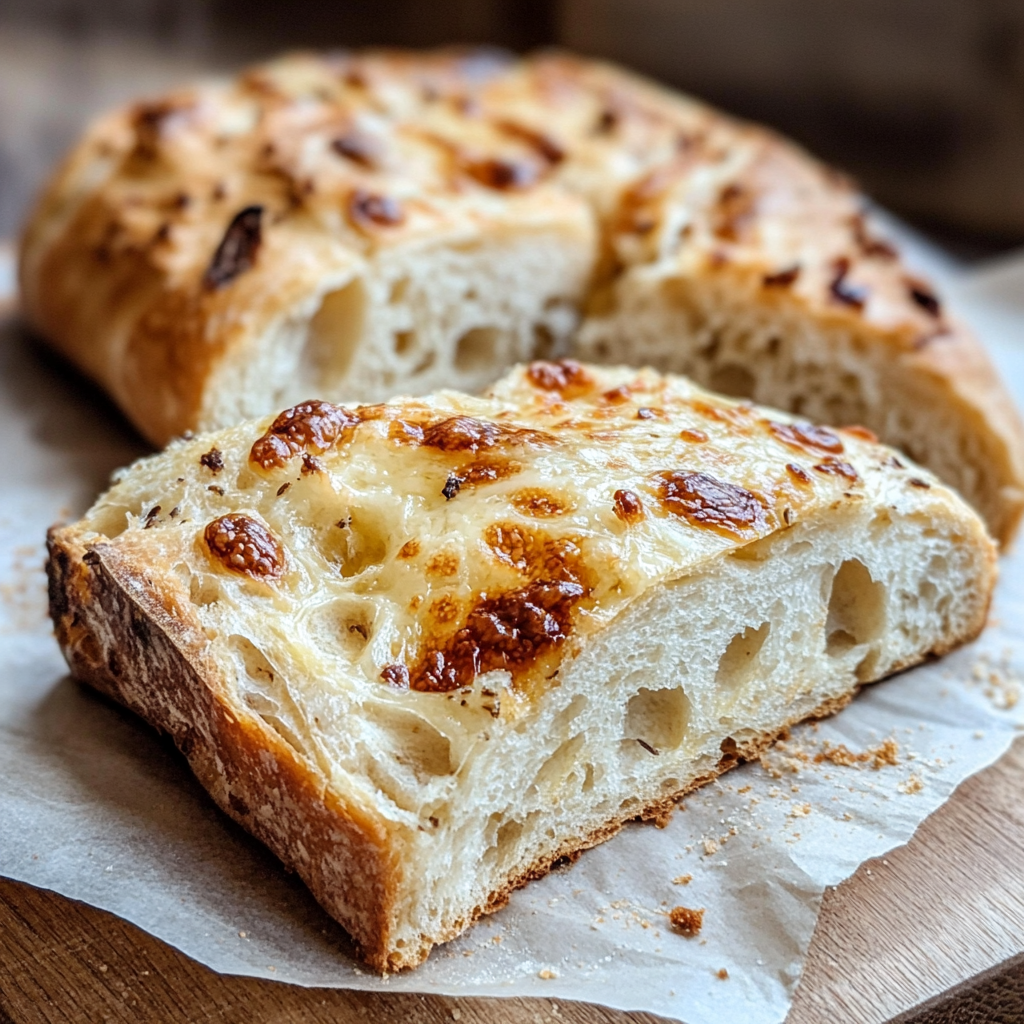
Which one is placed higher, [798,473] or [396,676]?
[798,473]

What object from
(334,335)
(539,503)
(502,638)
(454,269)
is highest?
(539,503)

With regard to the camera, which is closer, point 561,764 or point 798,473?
point 561,764

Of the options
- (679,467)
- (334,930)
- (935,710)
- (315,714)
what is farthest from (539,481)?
(935,710)

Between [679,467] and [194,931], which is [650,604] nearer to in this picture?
[679,467]

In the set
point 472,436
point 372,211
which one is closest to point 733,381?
point 372,211

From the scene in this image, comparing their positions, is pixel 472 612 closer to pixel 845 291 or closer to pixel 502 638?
pixel 502 638

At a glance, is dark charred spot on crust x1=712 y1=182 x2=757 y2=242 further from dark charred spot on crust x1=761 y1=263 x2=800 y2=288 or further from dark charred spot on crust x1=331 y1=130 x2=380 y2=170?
dark charred spot on crust x1=331 y1=130 x2=380 y2=170

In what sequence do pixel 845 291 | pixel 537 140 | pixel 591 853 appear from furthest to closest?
pixel 537 140 → pixel 845 291 → pixel 591 853

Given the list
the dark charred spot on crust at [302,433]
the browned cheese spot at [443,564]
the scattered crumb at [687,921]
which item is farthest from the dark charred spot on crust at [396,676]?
the scattered crumb at [687,921]
